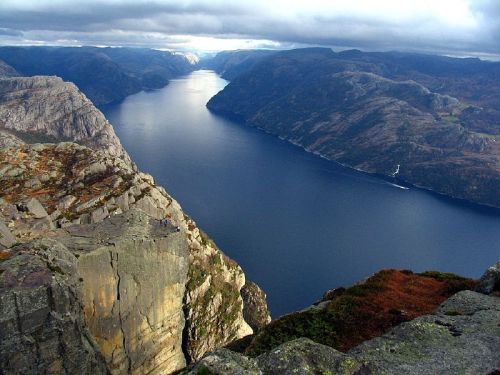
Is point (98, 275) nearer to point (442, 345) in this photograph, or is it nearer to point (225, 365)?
point (225, 365)

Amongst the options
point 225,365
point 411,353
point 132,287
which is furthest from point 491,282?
point 132,287

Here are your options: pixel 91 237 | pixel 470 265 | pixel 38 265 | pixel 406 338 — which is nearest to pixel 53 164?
pixel 91 237

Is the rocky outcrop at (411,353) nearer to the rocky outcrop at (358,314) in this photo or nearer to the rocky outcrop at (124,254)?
the rocky outcrop at (358,314)

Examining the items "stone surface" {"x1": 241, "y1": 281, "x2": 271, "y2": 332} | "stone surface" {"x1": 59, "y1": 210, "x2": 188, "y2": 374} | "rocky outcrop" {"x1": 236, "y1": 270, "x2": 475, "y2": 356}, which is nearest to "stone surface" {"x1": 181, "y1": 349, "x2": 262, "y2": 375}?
"rocky outcrop" {"x1": 236, "y1": 270, "x2": 475, "y2": 356}

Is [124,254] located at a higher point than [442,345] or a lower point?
lower

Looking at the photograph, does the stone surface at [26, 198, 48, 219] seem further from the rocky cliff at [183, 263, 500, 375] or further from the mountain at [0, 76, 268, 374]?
the rocky cliff at [183, 263, 500, 375]

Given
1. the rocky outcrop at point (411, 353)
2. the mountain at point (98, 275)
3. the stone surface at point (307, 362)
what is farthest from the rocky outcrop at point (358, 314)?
the mountain at point (98, 275)

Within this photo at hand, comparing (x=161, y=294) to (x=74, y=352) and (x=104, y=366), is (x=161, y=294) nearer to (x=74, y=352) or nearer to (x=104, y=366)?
(x=104, y=366)
